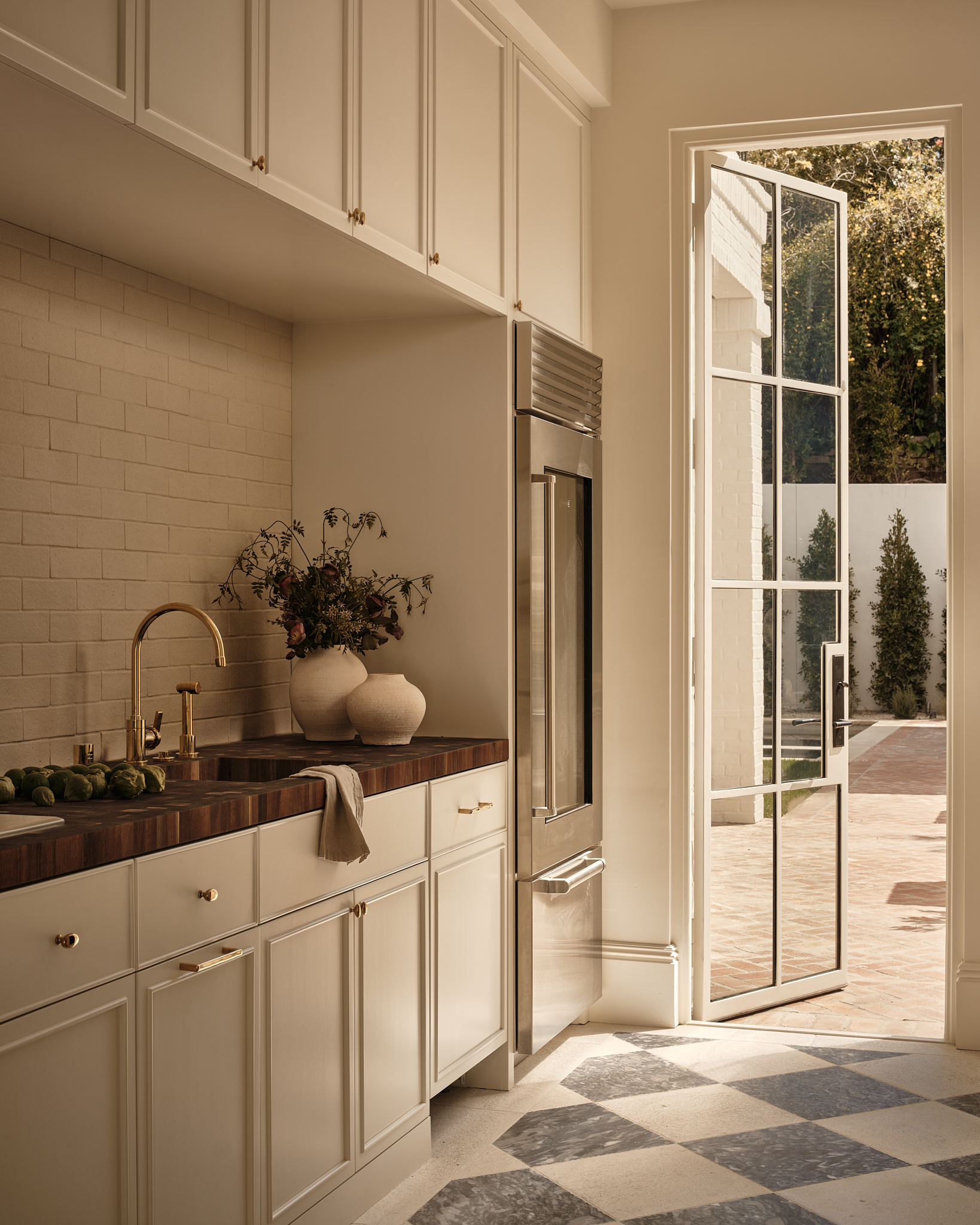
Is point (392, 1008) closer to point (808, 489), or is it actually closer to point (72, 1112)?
point (72, 1112)

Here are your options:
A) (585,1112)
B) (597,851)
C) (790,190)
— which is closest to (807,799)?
(597,851)

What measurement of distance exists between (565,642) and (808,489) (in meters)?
1.13

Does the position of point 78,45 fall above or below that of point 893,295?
below

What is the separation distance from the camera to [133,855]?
1.89 metres

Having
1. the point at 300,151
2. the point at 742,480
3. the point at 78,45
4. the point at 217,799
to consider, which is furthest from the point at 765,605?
the point at 78,45

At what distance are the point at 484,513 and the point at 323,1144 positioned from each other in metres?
1.68

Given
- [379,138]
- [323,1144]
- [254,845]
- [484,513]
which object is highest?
[379,138]

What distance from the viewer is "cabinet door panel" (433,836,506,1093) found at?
299 centimetres

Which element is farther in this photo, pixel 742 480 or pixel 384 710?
pixel 742 480

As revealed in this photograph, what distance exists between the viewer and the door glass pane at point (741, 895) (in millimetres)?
4117

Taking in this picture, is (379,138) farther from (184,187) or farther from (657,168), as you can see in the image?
(657,168)

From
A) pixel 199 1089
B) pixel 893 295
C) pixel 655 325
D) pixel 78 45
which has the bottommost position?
pixel 199 1089

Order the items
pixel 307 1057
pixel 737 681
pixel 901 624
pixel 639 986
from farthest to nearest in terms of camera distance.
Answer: pixel 901 624 → pixel 737 681 → pixel 639 986 → pixel 307 1057

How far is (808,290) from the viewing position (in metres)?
4.28
